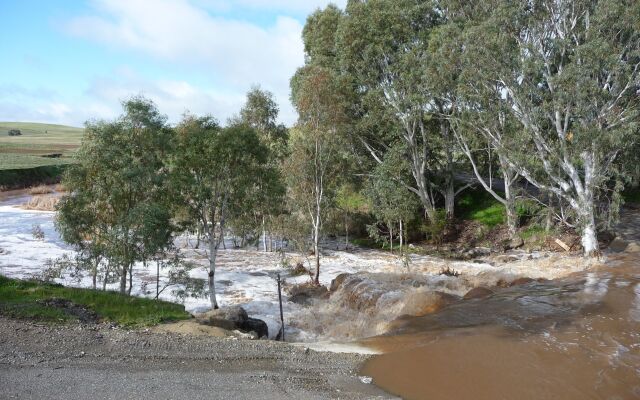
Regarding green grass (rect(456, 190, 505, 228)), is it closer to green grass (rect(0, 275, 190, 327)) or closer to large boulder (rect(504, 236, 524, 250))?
large boulder (rect(504, 236, 524, 250))

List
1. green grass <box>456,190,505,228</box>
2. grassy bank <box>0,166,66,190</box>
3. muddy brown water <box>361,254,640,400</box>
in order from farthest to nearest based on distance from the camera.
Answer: grassy bank <box>0,166,66,190</box>
green grass <box>456,190,505,228</box>
muddy brown water <box>361,254,640,400</box>

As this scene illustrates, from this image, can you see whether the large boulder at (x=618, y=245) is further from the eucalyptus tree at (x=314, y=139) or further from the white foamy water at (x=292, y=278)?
the eucalyptus tree at (x=314, y=139)

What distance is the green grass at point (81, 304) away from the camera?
14656mm

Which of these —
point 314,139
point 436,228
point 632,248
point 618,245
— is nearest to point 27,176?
point 314,139

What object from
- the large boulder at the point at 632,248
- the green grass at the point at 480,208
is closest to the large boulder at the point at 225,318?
the large boulder at the point at 632,248

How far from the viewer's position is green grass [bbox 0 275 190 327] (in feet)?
48.1

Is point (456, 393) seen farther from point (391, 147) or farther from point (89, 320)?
point (391, 147)

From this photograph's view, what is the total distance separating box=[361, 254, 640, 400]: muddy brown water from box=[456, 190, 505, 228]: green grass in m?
22.0

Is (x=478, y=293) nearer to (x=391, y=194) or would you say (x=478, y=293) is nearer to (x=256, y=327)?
(x=256, y=327)

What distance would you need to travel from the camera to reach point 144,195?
19844 millimetres

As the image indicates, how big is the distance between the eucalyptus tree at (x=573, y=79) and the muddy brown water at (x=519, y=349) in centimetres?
1218

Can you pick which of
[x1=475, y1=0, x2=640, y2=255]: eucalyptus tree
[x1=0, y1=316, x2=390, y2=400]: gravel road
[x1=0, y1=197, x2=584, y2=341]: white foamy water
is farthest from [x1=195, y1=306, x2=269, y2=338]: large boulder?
[x1=475, y1=0, x2=640, y2=255]: eucalyptus tree

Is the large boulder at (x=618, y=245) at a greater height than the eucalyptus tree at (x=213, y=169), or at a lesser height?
lesser

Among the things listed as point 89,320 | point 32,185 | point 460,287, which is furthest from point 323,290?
point 32,185
